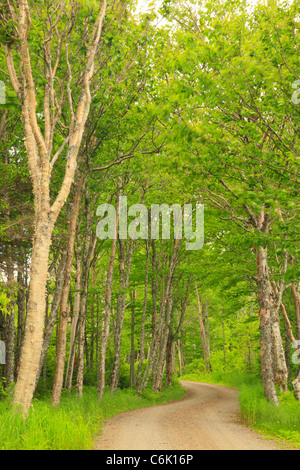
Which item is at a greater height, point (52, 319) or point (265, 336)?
point (52, 319)

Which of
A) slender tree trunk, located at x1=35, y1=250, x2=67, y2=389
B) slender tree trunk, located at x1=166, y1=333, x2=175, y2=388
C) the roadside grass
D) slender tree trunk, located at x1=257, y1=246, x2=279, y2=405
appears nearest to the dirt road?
the roadside grass

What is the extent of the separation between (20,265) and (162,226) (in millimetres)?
8803

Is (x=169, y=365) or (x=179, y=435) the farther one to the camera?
(x=169, y=365)

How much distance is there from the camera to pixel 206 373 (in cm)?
3309

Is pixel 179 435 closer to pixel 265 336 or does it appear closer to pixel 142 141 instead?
pixel 265 336

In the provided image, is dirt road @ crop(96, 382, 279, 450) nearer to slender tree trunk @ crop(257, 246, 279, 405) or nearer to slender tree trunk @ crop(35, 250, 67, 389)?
slender tree trunk @ crop(257, 246, 279, 405)

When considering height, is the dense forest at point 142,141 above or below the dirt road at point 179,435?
above

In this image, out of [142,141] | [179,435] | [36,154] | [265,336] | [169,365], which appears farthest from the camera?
[169,365]

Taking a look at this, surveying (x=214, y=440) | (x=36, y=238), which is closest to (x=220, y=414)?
(x=214, y=440)

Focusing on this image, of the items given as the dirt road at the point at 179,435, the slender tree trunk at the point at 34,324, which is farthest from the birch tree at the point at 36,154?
the dirt road at the point at 179,435

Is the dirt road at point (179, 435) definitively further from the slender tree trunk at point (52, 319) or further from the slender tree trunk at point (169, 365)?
the slender tree trunk at point (169, 365)

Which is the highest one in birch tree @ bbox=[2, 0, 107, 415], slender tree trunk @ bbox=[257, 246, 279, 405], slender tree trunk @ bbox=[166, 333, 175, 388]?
birch tree @ bbox=[2, 0, 107, 415]

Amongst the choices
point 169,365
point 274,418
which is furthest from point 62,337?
point 169,365

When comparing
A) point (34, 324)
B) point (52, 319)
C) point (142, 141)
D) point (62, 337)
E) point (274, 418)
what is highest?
point (142, 141)
